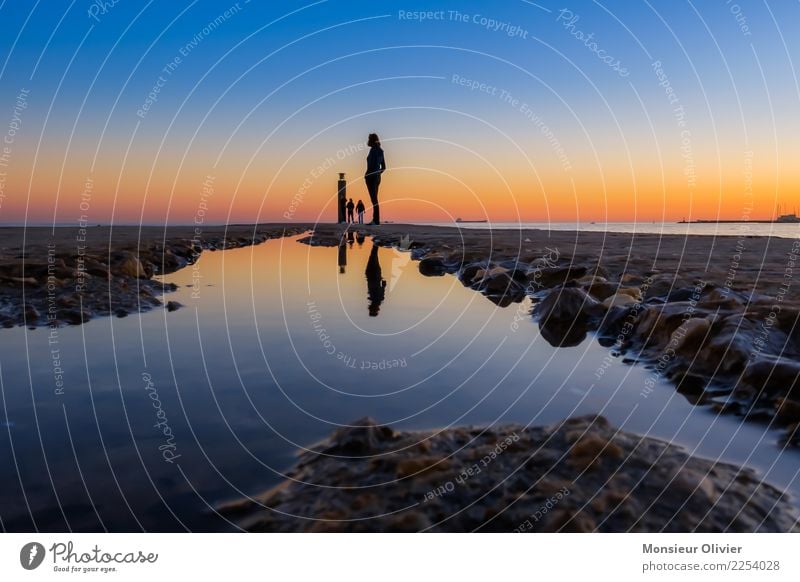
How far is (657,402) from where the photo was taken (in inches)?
116

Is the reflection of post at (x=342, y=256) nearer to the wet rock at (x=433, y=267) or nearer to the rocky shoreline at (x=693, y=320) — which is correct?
the wet rock at (x=433, y=267)

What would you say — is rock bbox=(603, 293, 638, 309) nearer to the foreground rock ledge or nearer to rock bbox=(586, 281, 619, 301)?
rock bbox=(586, 281, 619, 301)

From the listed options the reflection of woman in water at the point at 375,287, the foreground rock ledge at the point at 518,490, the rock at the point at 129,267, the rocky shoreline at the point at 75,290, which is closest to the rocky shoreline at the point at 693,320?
the foreground rock ledge at the point at 518,490

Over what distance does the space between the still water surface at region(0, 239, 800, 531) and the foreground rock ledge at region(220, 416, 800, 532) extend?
20 cm

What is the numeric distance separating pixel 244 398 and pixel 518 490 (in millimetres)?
1697

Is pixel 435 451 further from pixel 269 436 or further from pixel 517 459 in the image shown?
pixel 269 436

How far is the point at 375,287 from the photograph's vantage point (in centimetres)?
735

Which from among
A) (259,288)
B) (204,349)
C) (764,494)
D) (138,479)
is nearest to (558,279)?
(259,288)

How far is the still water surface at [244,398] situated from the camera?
1.98m

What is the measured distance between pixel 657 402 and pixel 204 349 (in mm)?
3211

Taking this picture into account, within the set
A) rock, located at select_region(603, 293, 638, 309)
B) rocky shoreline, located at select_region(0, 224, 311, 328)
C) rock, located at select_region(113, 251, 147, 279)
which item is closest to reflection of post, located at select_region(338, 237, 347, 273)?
rock, located at select_region(113, 251, 147, 279)

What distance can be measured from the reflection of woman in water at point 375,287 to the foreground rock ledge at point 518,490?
3.32 metres

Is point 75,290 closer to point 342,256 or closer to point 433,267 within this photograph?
point 433,267

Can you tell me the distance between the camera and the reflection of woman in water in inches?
230
